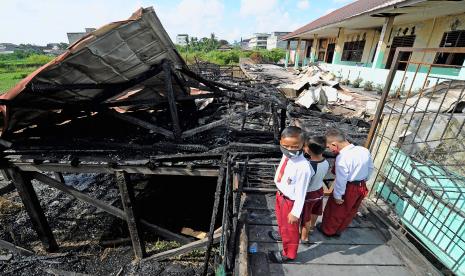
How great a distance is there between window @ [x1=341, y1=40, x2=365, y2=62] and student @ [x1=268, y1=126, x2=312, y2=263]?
1834cm

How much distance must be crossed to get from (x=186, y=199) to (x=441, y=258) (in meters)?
6.81

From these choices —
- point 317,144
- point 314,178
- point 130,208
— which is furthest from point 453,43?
point 130,208

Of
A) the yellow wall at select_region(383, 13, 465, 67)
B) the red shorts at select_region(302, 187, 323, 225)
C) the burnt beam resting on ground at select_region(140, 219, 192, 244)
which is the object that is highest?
the yellow wall at select_region(383, 13, 465, 67)

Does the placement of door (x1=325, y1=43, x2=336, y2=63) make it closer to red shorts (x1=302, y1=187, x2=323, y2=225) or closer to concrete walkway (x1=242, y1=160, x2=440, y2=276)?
concrete walkway (x1=242, y1=160, x2=440, y2=276)

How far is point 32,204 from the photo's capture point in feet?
17.4

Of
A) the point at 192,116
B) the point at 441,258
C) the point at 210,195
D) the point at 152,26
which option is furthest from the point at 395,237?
the point at 210,195

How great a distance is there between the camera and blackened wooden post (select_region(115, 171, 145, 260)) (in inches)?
181

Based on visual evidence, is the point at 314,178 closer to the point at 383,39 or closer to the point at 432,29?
the point at 383,39

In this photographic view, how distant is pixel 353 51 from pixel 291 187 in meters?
19.6

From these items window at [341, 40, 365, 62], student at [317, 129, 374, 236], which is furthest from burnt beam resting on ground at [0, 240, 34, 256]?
window at [341, 40, 365, 62]

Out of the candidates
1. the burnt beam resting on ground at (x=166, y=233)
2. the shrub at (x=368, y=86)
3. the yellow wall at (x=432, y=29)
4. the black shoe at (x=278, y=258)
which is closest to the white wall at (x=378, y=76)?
the shrub at (x=368, y=86)

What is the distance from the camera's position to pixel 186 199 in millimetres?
8180

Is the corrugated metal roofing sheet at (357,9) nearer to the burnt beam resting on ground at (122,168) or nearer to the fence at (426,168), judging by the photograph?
the fence at (426,168)

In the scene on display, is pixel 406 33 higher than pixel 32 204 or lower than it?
higher
